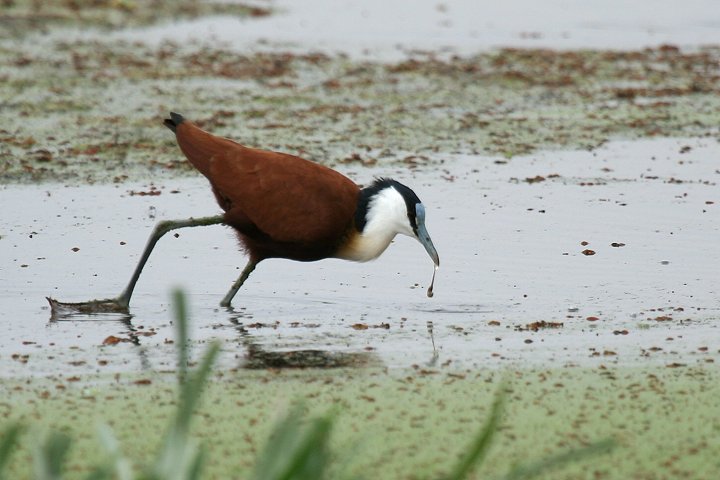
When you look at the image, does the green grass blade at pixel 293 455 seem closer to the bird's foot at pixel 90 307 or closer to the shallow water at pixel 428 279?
the shallow water at pixel 428 279

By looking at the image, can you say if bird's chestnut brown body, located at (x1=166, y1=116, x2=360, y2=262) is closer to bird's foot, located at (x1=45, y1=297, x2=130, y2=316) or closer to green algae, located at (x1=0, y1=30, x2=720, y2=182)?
bird's foot, located at (x1=45, y1=297, x2=130, y2=316)

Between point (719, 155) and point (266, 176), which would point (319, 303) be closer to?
point (266, 176)

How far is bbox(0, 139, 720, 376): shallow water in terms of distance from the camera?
6.41 meters

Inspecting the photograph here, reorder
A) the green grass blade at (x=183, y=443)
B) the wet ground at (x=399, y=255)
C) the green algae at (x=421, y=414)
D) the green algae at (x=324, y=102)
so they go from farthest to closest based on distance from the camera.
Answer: the green algae at (x=324, y=102), the wet ground at (x=399, y=255), the green algae at (x=421, y=414), the green grass blade at (x=183, y=443)

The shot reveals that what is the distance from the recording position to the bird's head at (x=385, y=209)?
7.02 metres

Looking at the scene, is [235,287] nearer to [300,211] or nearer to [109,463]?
[300,211]

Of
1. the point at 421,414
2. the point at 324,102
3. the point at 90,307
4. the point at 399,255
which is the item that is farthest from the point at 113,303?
the point at 324,102

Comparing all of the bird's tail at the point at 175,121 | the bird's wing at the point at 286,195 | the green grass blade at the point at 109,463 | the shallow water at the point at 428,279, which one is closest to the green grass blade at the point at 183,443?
the green grass blade at the point at 109,463

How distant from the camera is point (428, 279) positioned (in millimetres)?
7809

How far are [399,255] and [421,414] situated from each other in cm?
323

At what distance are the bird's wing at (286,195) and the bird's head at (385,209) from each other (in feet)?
0.26

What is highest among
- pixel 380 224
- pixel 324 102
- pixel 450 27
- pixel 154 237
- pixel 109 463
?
pixel 109 463

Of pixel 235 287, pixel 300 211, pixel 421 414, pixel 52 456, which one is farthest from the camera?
pixel 235 287

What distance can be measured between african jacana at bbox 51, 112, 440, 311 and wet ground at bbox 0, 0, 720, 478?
309 millimetres
